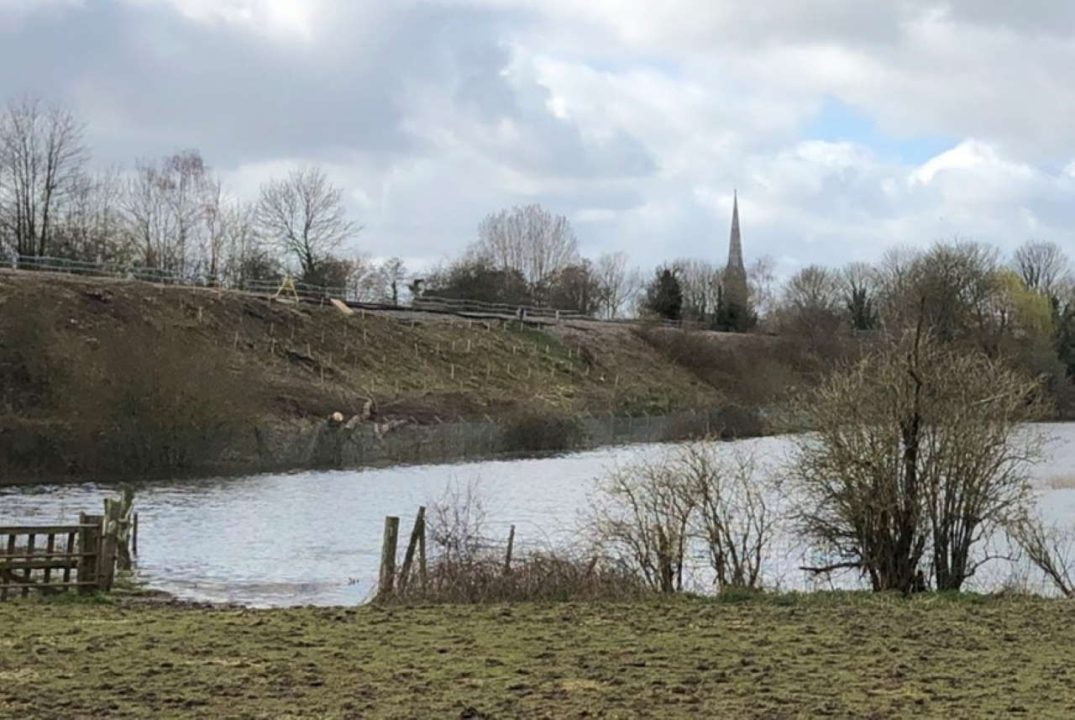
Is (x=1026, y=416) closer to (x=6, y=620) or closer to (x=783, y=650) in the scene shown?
(x=783, y=650)

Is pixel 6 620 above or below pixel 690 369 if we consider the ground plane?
below

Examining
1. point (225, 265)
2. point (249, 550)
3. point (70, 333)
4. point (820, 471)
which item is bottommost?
point (249, 550)

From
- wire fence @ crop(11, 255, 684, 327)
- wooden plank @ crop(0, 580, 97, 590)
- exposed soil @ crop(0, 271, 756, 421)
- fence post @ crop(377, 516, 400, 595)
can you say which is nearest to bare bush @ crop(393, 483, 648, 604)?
fence post @ crop(377, 516, 400, 595)

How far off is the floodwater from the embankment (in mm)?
3882

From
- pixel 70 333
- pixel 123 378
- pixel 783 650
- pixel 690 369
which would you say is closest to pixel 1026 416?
pixel 783 650

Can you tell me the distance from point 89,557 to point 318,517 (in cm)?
1656

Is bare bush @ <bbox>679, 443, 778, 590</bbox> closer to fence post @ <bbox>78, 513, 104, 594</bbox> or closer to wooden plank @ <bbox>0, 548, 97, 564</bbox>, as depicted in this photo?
fence post @ <bbox>78, 513, 104, 594</bbox>

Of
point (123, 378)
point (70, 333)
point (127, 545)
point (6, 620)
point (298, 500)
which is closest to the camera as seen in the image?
point (6, 620)

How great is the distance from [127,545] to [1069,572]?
60.6ft

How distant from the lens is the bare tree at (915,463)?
812 inches

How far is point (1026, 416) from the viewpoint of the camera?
21.3 meters

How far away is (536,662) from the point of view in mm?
11617

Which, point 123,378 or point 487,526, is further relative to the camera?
point 123,378

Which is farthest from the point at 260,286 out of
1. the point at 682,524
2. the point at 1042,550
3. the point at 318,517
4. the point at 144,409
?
the point at 1042,550
